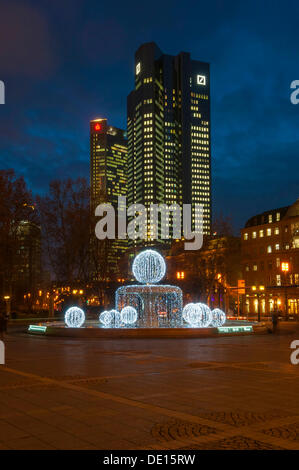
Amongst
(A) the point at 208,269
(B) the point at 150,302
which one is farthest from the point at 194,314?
(A) the point at 208,269

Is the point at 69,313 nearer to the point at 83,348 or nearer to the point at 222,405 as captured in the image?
the point at 83,348

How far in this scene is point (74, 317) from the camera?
29.8 metres

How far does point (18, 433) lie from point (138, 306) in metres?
25.9

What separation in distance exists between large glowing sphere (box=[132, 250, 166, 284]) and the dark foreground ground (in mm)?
11095

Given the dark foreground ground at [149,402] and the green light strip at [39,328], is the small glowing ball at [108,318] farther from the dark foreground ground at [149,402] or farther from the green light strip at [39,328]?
the dark foreground ground at [149,402]

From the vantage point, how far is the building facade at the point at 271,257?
76.8 m

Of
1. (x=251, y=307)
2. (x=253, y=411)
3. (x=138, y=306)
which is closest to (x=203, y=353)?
(x=253, y=411)

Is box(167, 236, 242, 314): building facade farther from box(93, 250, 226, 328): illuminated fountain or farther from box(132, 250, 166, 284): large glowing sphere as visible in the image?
box(132, 250, 166, 284): large glowing sphere

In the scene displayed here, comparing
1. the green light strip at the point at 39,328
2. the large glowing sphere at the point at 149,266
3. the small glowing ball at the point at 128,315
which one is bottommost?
the green light strip at the point at 39,328

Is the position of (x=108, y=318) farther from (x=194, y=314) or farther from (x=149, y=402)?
(x=149, y=402)

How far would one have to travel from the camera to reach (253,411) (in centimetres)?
842

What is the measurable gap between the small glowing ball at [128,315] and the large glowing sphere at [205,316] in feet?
12.8

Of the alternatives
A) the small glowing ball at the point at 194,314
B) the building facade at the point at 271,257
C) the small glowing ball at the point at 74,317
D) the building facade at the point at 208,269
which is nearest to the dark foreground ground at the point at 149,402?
the small glowing ball at the point at 194,314

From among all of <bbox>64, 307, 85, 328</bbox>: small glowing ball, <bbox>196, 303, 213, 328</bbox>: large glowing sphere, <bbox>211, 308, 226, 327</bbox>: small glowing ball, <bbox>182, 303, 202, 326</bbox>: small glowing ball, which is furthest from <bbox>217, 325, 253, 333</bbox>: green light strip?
<bbox>64, 307, 85, 328</bbox>: small glowing ball
